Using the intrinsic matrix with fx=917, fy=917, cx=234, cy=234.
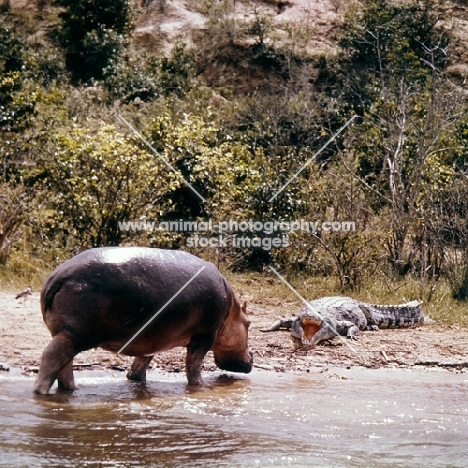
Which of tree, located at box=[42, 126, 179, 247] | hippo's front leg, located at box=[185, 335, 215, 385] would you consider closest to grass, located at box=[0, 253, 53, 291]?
tree, located at box=[42, 126, 179, 247]

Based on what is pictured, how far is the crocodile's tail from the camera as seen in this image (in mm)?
11008

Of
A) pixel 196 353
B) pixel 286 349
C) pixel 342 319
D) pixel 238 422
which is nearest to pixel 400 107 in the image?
pixel 342 319

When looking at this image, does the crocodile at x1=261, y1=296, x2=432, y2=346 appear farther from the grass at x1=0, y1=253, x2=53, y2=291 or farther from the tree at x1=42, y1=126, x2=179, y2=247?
the tree at x1=42, y1=126, x2=179, y2=247

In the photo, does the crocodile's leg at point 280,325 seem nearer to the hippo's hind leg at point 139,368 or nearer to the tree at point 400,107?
the hippo's hind leg at point 139,368

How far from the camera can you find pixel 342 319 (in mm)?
10648

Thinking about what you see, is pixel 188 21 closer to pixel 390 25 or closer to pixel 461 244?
pixel 390 25

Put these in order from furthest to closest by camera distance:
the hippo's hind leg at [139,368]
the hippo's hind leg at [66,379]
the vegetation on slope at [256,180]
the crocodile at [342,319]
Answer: the vegetation on slope at [256,180] → the crocodile at [342,319] → the hippo's hind leg at [139,368] → the hippo's hind leg at [66,379]

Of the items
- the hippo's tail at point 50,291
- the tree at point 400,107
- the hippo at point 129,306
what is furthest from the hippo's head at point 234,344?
the tree at point 400,107

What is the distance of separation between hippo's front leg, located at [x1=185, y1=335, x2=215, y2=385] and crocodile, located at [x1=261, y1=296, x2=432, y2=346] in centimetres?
223

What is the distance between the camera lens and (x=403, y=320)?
10984mm

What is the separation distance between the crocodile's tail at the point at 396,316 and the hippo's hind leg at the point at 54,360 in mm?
5274

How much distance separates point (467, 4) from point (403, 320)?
27033mm

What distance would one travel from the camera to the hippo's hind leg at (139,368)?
24.7ft

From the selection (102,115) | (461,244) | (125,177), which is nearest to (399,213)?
(461,244)
